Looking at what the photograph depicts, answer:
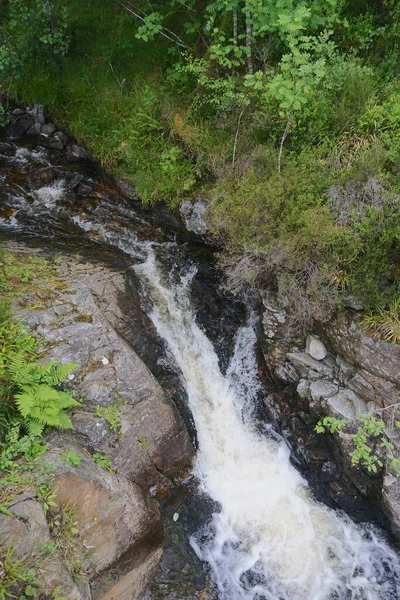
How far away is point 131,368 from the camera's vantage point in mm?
5512

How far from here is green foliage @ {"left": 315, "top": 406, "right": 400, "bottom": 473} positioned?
470 cm

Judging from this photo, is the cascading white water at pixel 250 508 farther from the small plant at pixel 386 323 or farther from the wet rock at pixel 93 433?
the small plant at pixel 386 323

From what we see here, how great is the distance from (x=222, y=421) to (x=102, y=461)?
2.16 meters

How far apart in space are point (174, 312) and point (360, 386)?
313cm

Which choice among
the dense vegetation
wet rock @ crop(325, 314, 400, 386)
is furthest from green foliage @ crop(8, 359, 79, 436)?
wet rock @ crop(325, 314, 400, 386)

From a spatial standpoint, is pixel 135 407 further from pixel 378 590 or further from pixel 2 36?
pixel 2 36

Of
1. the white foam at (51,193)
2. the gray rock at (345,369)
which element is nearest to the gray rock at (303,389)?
the gray rock at (345,369)

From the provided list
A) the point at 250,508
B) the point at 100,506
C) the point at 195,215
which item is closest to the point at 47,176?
the point at 195,215

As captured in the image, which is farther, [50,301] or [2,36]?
[2,36]

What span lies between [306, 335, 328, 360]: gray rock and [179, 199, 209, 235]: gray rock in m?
2.54

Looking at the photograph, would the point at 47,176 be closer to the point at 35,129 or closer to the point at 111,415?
the point at 35,129

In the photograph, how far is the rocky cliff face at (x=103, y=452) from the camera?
14.3 ft

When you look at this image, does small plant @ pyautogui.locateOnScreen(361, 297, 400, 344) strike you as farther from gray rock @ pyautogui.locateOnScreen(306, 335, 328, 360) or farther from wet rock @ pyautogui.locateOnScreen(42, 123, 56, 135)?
A: wet rock @ pyautogui.locateOnScreen(42, 123, 56, 135)

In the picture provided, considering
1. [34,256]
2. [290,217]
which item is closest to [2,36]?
[34,256]
